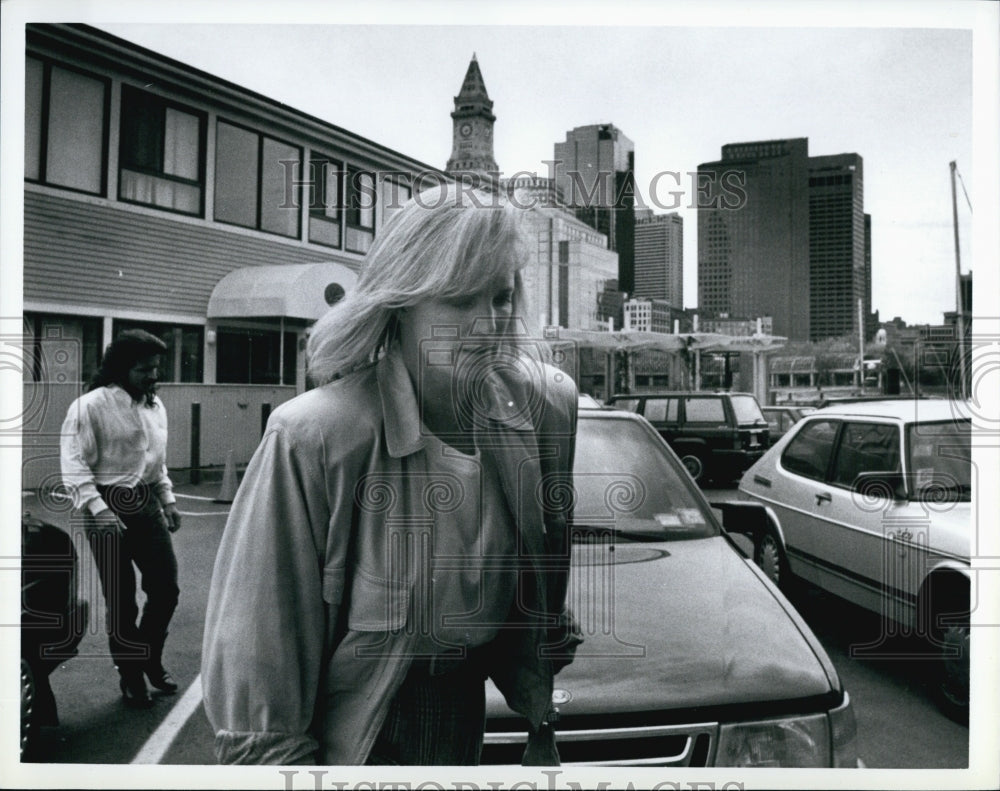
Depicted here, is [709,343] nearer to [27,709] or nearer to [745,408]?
[745,408]

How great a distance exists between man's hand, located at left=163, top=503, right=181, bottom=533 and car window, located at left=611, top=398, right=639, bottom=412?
1.44 metres

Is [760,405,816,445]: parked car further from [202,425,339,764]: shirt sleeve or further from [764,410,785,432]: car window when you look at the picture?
[202,425,339,764]: shirt sleeve

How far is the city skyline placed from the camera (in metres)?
2.40

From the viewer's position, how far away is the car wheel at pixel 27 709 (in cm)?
239

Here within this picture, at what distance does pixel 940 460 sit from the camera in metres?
2.64

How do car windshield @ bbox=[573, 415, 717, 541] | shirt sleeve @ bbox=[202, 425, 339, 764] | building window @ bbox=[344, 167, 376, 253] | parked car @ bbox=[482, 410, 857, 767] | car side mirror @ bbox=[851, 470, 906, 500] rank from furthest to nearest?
car side mirror @ bbox=[851, 470, 906, 500] → car windshield @ bbox=[573, 415, 717, 541] → building window @ bbox=[344, 167, 376, 253] → parked car @ bbox=[482, 410, 857, 767] → shirt sleeve @ bbox=[202, 425, 339, 764]

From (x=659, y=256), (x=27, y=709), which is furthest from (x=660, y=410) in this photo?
(x=27, y=709)

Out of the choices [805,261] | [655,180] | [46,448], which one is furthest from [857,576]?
[46,448]

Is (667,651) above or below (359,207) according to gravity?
below

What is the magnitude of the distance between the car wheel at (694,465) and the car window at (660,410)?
143 mm

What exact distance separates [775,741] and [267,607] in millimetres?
1256

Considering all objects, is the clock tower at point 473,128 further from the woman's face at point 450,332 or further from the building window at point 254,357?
the woman's face at point 450,332

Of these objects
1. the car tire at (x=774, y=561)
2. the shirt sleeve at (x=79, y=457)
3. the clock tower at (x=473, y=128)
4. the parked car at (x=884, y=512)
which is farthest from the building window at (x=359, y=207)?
the car tire at (x=774, y=561)

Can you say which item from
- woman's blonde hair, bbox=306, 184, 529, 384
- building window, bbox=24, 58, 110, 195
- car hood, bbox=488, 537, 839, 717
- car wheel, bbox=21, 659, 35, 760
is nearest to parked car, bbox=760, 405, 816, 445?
car hood, bbox=488, 537, 839, 717
